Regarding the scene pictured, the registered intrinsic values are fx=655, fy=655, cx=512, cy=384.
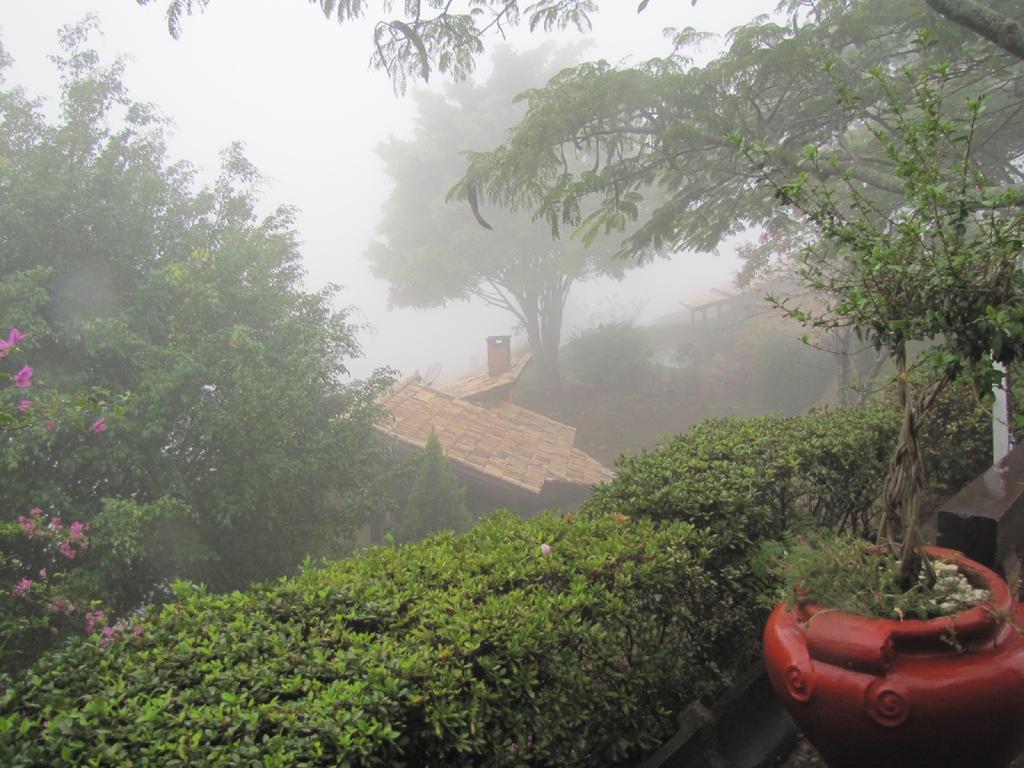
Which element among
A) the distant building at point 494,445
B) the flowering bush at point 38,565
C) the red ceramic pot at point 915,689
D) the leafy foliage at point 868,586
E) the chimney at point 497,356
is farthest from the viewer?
the chimney at point 497,356

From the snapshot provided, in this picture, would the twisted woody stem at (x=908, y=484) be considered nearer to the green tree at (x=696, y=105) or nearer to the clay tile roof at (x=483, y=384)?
the green tree at (x=696, y=105)

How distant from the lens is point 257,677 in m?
1.69

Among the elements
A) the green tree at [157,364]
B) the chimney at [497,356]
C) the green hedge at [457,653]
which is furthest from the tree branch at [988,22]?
the chimney at [497,356]

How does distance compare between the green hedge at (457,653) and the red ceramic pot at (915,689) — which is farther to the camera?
the red ceramic pot at (915,689)

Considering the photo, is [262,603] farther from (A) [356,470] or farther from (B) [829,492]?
(A) [356,470]

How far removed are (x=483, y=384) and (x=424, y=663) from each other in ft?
52.6

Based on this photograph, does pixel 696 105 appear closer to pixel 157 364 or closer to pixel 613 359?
pixel 157 364

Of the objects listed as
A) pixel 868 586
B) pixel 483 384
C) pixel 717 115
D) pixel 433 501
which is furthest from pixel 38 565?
pixel 483 384

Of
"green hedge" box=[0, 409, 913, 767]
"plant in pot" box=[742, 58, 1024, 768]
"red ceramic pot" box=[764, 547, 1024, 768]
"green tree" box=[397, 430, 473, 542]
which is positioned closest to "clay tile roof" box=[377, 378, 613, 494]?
"green tree" box=[397, 430, 473, 542]

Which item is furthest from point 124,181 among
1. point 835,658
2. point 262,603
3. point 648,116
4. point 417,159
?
point 417,159

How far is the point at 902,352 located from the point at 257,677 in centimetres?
215

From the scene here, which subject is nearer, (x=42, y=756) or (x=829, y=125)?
(x=42, y=756)

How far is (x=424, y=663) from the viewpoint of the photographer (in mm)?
1723

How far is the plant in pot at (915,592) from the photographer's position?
181cm
